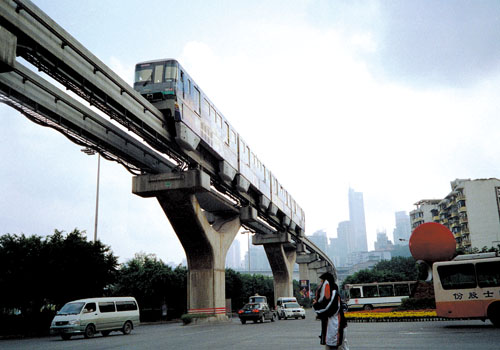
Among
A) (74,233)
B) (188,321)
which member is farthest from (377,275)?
(74,233)

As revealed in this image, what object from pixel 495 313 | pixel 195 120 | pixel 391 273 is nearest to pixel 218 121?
pixel 195 120

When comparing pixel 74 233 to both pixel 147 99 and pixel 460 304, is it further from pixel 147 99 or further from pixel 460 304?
pixel 460 304

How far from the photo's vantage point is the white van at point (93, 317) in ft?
71.2

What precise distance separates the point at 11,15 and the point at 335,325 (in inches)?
538

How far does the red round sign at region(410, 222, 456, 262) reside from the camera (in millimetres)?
22984

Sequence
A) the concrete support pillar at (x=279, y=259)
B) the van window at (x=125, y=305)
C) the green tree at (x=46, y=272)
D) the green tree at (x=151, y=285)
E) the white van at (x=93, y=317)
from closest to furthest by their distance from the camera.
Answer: the white van at (x=93, y=317) < the van window at (x=125, y=305) < the green tree at (x=46, y=272) < the green tree at (x=151, y=285) < the concrete support pillar at (x=279, y=259)

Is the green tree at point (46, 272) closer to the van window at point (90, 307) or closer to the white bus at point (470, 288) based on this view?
the van window at point (90, 307)

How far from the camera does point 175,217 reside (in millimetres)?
33875

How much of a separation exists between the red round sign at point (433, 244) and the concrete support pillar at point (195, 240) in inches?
544

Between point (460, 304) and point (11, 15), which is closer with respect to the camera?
point (11, 15)

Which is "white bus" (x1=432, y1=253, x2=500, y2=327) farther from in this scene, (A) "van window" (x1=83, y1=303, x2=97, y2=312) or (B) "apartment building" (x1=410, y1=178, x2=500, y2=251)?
(B) "apartment building" (x1=410, y1=178, x2=500, y2=251)

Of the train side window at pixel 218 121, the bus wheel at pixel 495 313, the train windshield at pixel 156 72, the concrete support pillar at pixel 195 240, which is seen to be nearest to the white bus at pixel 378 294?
the concrete support pillar at pixel 195 240

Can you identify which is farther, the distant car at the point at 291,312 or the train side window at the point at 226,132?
the distant car at the point at 291,312

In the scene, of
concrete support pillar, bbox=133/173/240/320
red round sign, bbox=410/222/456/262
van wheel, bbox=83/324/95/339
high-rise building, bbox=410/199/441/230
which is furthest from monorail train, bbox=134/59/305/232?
high-rise building, bbox=410/199/441/230
